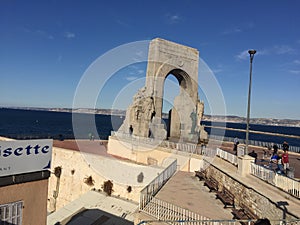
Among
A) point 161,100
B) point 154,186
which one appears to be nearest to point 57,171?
point 161,100

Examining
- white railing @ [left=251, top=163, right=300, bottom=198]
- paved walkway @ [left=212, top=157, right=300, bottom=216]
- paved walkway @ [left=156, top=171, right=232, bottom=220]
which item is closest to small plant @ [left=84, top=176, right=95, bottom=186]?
paved walkway @ [left=156, top=171, right=232, bottom=220]

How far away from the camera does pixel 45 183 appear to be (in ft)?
26.5

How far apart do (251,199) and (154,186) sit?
12.6ft

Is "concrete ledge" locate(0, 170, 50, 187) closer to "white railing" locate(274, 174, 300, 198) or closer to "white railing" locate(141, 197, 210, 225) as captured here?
"white railing" locate(141, 197, 210, 225)

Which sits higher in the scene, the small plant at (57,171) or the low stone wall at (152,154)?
the low stone wall at (152,154)

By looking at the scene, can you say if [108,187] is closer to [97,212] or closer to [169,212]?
[97,212]

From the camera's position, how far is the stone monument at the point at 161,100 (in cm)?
2238

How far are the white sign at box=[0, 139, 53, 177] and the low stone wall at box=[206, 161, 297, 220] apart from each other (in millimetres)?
7154

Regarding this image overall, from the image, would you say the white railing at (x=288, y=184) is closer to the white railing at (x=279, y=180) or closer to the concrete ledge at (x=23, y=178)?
the white railing at (x=279, y=180)

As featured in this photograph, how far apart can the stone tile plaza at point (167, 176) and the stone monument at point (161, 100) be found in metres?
0.10

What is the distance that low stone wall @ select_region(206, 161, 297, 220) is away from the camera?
24.1 feet

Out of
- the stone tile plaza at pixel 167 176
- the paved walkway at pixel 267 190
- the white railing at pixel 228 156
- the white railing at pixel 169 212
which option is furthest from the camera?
the white railing at pixel 228 156

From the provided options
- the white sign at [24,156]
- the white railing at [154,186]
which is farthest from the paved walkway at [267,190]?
the white sign at [24,156]

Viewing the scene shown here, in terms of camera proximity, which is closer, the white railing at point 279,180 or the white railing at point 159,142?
the white railing at point 279,180
